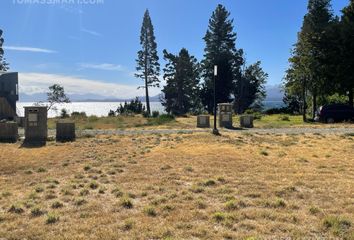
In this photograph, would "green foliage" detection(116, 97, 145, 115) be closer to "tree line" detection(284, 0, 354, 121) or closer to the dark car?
"tree line" detection(284, 0, 354, 121)

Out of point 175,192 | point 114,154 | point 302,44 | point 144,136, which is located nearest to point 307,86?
point 302,44

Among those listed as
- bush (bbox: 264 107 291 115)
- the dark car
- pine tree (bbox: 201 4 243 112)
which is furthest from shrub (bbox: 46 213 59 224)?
pine tree (bbox: 201 4 243 112)

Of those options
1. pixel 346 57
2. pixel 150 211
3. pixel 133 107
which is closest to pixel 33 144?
pixel 150 211

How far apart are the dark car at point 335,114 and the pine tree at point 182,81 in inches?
1393

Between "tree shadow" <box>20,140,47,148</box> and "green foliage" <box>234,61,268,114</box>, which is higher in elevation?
"green foliage" <box>234,61,268,114</box>

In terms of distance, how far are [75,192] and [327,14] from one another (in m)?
36.8

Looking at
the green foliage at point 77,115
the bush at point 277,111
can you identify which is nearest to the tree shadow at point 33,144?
the green foliage at point 77,115

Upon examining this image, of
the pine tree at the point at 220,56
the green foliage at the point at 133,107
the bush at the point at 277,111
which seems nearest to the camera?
the bush at the point at 277,111

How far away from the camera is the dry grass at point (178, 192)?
5.31 meters

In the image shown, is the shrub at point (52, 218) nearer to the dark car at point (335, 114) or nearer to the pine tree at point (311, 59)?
the dark car at point (335, 114)

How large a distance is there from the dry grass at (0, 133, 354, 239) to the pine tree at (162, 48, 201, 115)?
1945 inches

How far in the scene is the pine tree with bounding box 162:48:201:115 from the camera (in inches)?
2470

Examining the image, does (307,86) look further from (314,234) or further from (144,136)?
(314,234)

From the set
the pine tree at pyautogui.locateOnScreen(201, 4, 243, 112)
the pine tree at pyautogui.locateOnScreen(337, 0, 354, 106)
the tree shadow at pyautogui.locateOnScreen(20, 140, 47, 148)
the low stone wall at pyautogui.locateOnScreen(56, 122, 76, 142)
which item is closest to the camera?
the tree shadow at pyautogui.locateOnScreen(20, 140, 47, 148)
